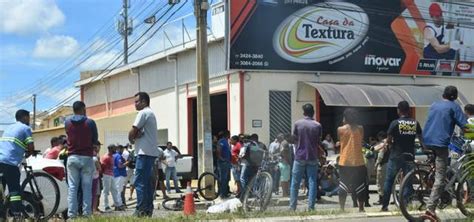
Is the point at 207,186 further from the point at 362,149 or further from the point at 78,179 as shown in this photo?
the point at 78,179

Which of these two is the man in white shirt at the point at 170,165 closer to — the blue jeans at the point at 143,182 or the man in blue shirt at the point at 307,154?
the man in blue shirt at the point at 307,154

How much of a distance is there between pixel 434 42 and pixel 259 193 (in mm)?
15390

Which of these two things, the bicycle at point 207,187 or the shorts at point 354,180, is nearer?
the shorts at point 354,180

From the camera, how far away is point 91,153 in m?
8.96

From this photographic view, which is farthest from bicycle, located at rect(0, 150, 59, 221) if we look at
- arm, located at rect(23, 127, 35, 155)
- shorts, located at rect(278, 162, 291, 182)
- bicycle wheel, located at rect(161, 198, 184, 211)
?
shorts, located at rect(278, 162, 291, 182)

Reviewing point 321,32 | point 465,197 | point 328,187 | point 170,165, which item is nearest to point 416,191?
point 465,197

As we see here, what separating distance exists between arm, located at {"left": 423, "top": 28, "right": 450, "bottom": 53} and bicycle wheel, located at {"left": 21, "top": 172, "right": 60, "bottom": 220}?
17640mm

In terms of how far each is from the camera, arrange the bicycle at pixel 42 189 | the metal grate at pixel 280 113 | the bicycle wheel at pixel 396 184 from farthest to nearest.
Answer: the metal grate at pixel 280 113 → the bicycle wheel at pixel 396 184 → the bicycle at pixel 42 189

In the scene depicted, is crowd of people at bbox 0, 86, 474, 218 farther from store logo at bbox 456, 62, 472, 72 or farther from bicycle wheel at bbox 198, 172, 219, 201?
store logo at bbox 456, 62, 472, 72

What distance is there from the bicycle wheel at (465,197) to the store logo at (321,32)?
40.3 feet

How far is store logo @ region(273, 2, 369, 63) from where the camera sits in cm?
2067

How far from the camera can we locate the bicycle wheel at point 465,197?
8.57 m

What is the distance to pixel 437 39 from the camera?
77.2 ft

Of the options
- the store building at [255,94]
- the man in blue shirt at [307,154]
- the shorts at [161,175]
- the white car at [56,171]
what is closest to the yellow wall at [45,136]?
the store building at [255,94]
